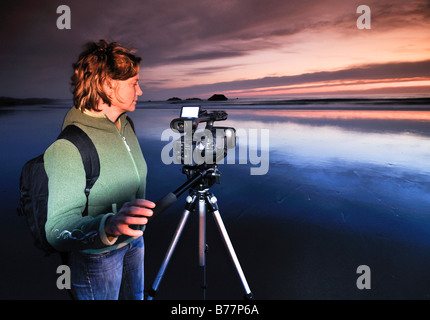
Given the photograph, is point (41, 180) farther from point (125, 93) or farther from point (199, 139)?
point (199, 139)

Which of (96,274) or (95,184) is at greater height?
(95,184)

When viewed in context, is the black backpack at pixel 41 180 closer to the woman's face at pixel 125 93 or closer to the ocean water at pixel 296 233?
the woman's face at pixel 125 93

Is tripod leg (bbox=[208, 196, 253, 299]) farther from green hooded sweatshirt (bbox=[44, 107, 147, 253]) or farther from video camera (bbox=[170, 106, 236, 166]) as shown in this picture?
green hooded sweatshirt (bbox=[44, 107, 147, 253])

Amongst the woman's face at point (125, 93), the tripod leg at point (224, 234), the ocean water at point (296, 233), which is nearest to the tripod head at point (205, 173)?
the tripod leg at point (224, 234)

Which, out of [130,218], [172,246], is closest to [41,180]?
[130,218]

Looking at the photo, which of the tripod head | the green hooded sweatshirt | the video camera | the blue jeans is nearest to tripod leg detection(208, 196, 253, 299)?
the tripod head

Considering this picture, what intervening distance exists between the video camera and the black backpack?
2.61 feet

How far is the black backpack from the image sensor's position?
1209 millimetres

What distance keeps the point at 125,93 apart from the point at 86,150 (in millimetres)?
410

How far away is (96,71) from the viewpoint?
132cm

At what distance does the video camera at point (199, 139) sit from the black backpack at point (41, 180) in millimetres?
795

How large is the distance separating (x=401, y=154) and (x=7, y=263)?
29.8 feet

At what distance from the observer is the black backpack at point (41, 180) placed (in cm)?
121
